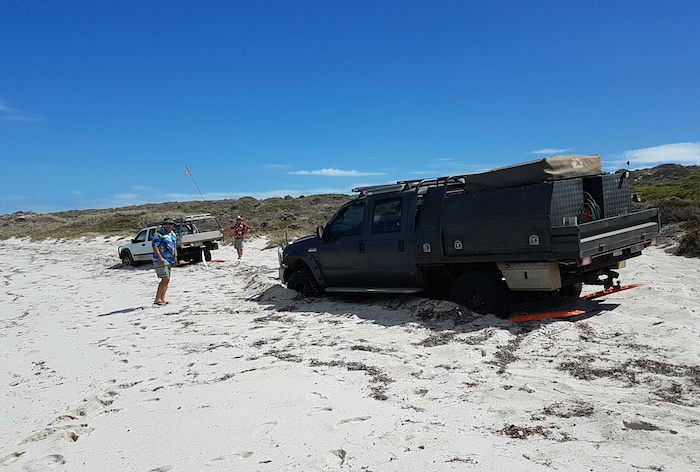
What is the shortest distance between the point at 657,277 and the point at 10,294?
15.7 meters

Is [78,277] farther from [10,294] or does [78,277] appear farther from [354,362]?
[354,362]

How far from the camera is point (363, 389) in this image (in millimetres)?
4855

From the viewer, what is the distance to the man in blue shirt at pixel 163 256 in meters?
10.6

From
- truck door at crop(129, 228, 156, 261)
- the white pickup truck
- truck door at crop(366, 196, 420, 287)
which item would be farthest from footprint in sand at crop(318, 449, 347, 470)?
truck door at crop(129, 228, 156, 261)

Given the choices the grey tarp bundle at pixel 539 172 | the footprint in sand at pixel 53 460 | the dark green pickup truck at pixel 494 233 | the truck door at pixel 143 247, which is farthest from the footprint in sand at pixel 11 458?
the truck door at pixel 143 247

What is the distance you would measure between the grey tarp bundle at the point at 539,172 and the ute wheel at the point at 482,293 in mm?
1262

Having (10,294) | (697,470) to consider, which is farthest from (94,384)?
(10,294)

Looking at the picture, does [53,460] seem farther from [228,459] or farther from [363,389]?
[363,389]

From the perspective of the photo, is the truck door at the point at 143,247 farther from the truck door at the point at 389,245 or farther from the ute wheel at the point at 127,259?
the truck door at the point at 389,245

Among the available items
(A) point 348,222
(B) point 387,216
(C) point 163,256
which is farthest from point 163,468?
(C) point 163,256

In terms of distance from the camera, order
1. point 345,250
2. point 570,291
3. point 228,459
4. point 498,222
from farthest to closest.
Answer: point 345,250
point 570,291
point 498,222
point 228,459

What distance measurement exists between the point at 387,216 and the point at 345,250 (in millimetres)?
1046

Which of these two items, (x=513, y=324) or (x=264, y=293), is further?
(x=264, y=293)

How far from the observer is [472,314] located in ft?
23.2
